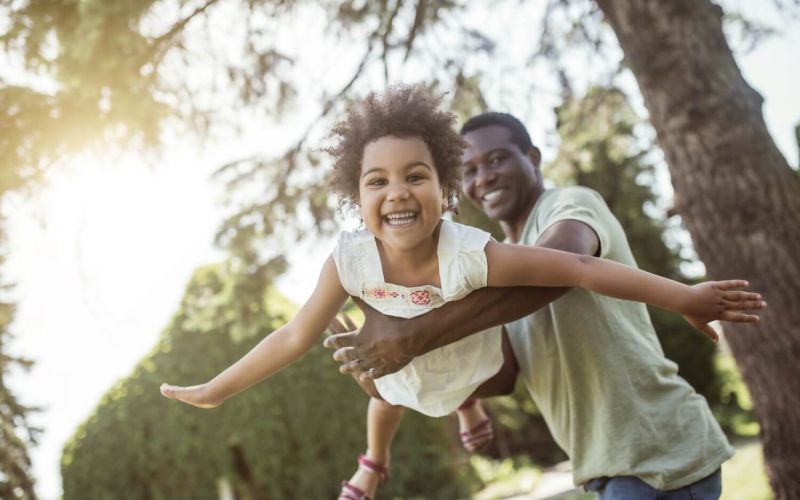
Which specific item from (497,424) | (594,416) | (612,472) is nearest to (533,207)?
(594,416)

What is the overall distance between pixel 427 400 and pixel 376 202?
0.74 meters

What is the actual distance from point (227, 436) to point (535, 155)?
5.85 metres

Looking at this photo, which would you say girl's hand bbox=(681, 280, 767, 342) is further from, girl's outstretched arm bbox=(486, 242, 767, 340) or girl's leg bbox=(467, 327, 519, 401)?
girl's leg bbox=(467, 327, 519, 401)

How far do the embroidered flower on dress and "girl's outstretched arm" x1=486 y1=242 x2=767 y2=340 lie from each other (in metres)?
0.22

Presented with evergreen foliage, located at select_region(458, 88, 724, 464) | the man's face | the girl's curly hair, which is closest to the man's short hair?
the man's face

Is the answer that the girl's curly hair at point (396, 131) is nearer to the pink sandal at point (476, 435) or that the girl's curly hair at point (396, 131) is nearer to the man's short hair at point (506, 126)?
the man's short hair at point (506, 126)

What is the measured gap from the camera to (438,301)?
2.44 meters

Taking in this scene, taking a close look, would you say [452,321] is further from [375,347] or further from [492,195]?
[492,195]

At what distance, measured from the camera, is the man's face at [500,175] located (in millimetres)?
3094

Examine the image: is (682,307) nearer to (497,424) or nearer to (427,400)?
(427,400)

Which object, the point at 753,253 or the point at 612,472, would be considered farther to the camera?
the point at 753,253

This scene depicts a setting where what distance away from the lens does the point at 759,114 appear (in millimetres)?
4191

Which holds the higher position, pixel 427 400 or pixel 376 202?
pixel 376 202

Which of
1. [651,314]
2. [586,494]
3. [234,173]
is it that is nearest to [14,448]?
[234,173]
